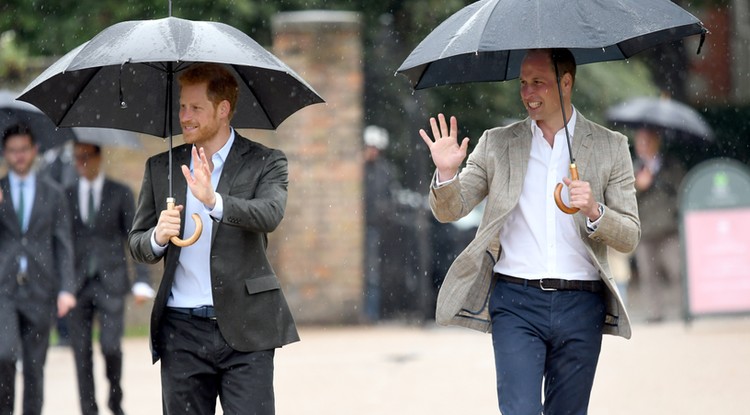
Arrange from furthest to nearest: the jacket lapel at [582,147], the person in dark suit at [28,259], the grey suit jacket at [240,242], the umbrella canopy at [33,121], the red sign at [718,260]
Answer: the red sign at [718,260]
the umbrella canopy at [33,121]
the person in dark suit at [28,259]
the jacket lapel at [582,147]
the grey suit jacket at [240,242]

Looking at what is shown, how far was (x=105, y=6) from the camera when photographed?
17531 mm

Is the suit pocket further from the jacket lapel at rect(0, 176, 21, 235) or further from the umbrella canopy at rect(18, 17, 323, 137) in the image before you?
the jacket lapel at rect(0, 176, 21, 235)

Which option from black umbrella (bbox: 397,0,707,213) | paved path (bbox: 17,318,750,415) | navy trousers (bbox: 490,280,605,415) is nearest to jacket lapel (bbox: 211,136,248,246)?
black umbrella (bbox: 397,0,707,213)

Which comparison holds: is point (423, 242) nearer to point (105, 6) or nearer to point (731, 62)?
point (105, 6)

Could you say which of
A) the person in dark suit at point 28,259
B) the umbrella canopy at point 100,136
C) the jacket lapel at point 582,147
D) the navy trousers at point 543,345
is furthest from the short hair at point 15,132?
the jacket lapel at point 582,147

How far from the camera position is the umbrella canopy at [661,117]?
50.3 feet

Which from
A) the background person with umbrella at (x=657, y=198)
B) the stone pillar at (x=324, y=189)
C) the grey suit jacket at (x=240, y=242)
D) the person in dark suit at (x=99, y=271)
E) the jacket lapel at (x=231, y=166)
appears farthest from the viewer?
the stone pillar at (x=324, y=189)

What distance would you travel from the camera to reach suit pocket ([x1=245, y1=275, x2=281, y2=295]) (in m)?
5.59

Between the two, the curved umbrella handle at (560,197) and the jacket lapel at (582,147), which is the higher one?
the jacket lapel at (582,147)

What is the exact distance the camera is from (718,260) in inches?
583

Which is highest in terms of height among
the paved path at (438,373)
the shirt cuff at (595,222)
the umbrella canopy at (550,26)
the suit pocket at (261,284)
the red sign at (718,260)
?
the umbrella canopy at (550,26)

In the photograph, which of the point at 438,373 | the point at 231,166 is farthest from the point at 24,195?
the point at 438,373

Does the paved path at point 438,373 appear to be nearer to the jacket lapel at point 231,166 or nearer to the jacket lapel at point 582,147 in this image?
the jacket lapel at point 582,147

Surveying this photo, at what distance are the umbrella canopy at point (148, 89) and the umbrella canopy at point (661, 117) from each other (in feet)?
31.5
